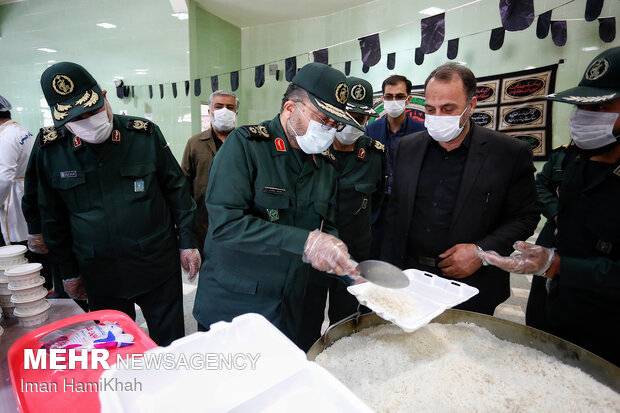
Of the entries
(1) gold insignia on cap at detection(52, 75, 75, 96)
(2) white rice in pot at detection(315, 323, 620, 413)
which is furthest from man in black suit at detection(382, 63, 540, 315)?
(1) gold insignia on cap at detection(52, 75, 75, 96)

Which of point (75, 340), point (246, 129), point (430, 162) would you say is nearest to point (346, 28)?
point (430, 162)

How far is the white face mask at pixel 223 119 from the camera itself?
3.10 m

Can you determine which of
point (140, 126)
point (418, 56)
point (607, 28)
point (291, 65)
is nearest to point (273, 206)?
point (140, 126)

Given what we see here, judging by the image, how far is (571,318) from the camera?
123 cm

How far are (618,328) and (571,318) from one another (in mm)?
130

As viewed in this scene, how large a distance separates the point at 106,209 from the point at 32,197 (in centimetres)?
45

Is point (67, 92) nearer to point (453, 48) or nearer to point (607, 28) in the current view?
point (453, 48)

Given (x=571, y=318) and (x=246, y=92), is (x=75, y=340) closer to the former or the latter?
(x=571, y=318)

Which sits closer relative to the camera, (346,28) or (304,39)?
(346,28)

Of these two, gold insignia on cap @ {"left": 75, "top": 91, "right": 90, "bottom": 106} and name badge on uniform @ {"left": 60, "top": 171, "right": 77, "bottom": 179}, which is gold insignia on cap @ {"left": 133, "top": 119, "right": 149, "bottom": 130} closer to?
gold insignia on cap @ {"left": 75, "top": 91, "right": 90, "bottom": 106}

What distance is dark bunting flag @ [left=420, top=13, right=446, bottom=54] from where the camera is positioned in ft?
11.8

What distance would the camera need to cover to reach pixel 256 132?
120cm

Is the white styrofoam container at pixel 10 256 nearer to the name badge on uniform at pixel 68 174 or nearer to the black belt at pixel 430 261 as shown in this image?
the name badge on uniform at pixel 68 174

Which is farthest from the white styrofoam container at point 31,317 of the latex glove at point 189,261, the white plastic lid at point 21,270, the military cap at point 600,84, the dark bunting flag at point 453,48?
the dark bunting flag at point 453,48
